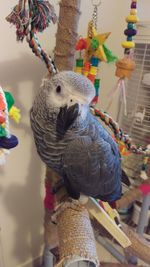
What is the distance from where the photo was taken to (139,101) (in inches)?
40.4

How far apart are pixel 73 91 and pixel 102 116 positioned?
18cm

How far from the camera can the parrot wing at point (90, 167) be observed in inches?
20.8

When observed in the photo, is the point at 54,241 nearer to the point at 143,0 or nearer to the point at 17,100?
the point at 17,100

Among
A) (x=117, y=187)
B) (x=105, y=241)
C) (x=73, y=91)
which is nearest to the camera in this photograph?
(x=73, y=91)

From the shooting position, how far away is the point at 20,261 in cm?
106

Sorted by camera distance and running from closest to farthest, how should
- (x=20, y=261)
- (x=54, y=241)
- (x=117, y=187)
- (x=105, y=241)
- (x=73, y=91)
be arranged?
(x=73, y=91) < (x=117, y=187) < (x=54, y=241) < (x=20, y=261) < (x=105, y=241)

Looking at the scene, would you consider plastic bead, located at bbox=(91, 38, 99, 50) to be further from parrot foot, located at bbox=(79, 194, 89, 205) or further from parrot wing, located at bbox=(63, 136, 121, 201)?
parrot foot, located at bbox=(79, 194, 89, 205)

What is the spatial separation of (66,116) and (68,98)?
39mm

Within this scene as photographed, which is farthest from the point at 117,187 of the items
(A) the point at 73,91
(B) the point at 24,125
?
(B) the point at 24,125

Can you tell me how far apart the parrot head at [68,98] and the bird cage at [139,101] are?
54cm

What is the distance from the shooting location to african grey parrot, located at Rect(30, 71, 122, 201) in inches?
19.0

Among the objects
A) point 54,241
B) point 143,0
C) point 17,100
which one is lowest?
point 54,241

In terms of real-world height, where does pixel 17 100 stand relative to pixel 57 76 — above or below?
below

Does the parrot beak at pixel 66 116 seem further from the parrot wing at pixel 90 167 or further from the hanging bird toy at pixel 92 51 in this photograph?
the hanging bird toy at pixel 92 51
